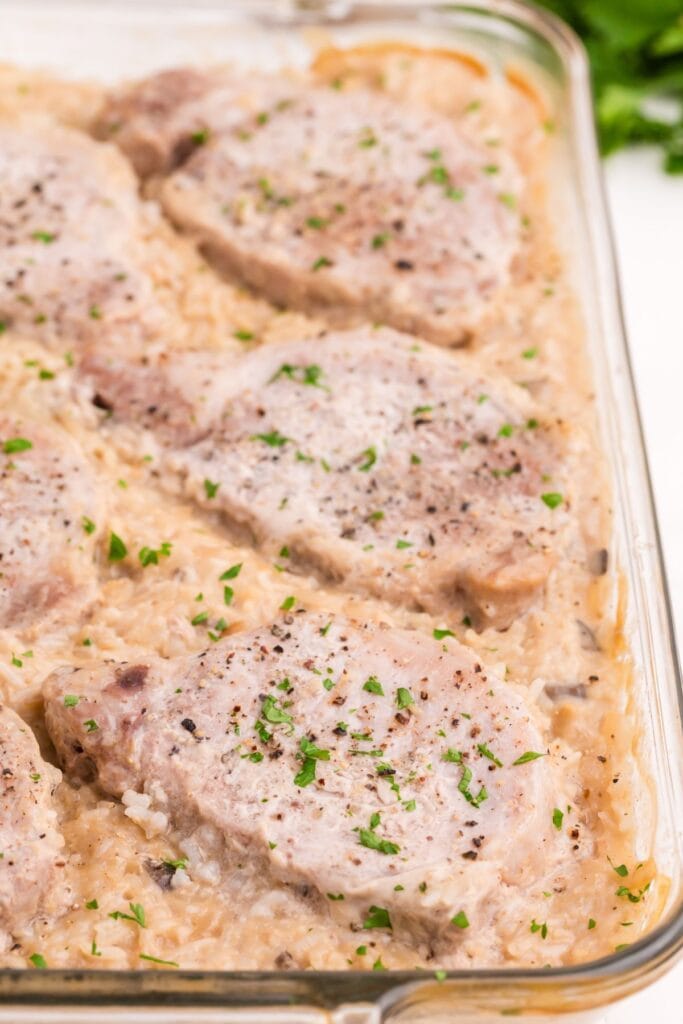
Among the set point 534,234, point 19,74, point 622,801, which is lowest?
point 622,801

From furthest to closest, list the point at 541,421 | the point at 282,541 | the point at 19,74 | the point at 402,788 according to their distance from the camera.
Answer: the point at 19,74 → the point at 541,421 → the point at 282,541 → the point at 402,788

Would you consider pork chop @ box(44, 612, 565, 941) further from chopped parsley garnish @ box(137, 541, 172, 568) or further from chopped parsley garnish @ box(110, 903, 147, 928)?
chopped parsley garnish @ box(137, 541, 172, 568)

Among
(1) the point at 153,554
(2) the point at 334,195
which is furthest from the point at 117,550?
(2) the point at 334,195

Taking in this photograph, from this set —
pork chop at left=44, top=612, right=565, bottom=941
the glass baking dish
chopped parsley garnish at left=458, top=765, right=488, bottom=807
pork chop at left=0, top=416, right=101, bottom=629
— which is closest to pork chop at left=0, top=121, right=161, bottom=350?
pork chop at left=0, top=416, right=101, bottom=629

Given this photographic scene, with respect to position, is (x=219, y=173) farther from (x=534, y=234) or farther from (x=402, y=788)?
(x=402, y=788)

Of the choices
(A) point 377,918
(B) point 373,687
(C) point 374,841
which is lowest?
(A) point 377,918

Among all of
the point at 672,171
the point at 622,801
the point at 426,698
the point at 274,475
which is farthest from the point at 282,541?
the point at 672,171

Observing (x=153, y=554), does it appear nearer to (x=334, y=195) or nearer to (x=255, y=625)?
(x=255, y=625)
